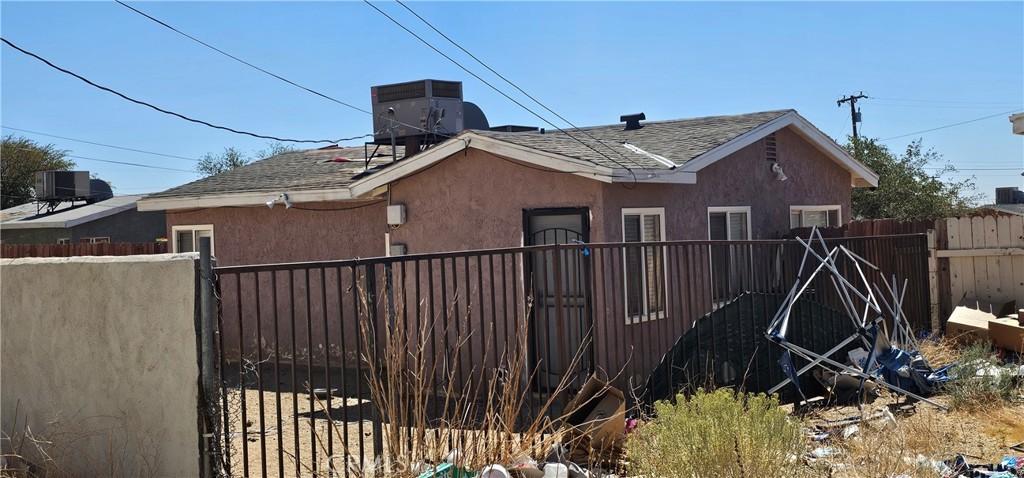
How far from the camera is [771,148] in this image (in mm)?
14516

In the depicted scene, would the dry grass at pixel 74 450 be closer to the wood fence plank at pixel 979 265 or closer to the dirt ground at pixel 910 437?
the dirt ground at pixel 910 437

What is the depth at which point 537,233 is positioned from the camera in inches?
471

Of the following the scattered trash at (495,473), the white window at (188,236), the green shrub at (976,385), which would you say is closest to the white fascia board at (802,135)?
the green shrub at (976,385)

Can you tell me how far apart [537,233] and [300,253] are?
15.3ft

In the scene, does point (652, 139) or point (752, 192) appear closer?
point (752, 192)

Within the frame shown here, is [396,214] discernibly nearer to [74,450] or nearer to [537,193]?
[537,193]

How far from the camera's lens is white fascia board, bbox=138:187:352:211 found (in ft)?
46.0

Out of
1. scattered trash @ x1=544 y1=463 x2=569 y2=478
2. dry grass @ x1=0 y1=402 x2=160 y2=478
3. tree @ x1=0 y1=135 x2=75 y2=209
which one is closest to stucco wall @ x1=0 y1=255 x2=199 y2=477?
dry grass @ x1=0 y1=402 x2=160 y2=478

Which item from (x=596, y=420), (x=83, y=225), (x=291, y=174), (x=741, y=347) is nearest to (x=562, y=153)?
(x=741, y=347)

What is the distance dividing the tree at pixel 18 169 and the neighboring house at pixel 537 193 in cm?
3049

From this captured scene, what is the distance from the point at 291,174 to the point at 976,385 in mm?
11315

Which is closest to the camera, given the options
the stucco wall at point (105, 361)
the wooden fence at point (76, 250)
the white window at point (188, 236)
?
the stucco wall at point (105, 361)

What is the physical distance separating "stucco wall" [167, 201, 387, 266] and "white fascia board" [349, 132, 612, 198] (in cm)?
87

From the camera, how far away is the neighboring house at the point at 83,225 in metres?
27.8
